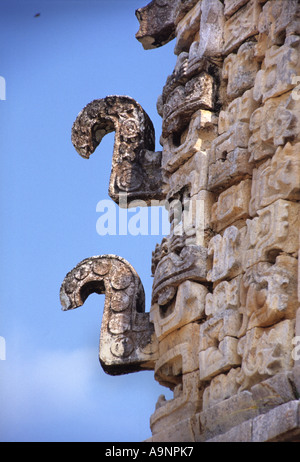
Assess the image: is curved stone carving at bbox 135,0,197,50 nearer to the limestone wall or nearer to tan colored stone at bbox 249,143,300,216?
the limestone wall

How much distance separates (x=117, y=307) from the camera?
28.9 feet

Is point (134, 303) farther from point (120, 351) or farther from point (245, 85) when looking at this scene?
point (245, 85)

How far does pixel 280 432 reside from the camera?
248 inches

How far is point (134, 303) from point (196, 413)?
4.90 feet

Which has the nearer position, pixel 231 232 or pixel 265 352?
pixel 265 352

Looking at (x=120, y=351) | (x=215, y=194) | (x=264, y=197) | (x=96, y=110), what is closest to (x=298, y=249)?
(x=264, y=197)

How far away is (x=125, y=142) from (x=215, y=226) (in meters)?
1.59

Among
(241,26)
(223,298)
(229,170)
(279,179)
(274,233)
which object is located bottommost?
(223,298)

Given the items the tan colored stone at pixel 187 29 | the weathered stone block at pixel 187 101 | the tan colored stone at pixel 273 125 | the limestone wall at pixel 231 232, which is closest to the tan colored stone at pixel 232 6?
the limestone wall at pixel 231 232

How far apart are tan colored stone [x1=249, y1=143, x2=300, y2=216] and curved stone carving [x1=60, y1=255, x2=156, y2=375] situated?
1526 mm

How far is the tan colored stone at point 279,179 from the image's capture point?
732 cm

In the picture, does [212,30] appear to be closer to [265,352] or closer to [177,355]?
[177,355]

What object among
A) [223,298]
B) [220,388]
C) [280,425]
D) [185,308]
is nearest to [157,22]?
[185,308]

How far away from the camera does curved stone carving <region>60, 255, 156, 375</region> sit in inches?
336
